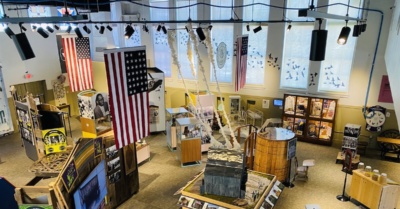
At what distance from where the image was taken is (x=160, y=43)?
1274 cm

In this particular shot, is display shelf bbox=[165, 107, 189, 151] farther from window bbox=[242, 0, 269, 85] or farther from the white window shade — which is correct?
the white window shade

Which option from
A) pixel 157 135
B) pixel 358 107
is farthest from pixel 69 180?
pixel 358 107

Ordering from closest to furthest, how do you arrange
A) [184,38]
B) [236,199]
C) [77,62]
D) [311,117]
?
1. [236,199]
2. [311,117]
3. [77,62]
4. [184,38]

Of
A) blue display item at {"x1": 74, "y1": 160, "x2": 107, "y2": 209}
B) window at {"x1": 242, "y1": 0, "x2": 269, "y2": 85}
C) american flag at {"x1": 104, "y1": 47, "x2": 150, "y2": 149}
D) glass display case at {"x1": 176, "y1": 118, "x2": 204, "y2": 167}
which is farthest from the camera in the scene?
window at {"x1": 242, "y1": 0, "x2": 269, "y2": 85}

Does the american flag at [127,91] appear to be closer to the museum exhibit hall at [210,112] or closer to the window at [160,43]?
the museum exhibit hall at [210,112]

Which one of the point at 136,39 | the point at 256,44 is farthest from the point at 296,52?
the point at 136,39

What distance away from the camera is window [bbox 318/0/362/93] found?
9453 mm

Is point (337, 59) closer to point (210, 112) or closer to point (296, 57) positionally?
point (296, 57)

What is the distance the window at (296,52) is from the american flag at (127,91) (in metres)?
6.98

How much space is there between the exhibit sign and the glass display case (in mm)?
3585

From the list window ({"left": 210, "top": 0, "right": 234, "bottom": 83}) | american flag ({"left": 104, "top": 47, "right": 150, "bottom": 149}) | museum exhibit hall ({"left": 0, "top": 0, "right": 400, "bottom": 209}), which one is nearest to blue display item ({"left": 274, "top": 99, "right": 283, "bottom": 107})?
museum exhibit hall ({"left": 0, "top": 0, "right": 400, "bottom": 209})

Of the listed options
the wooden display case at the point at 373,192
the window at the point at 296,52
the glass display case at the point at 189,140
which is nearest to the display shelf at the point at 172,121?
the glass display case at the point at 189,140

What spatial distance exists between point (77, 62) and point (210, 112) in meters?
5.73

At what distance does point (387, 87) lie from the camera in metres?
9.19
